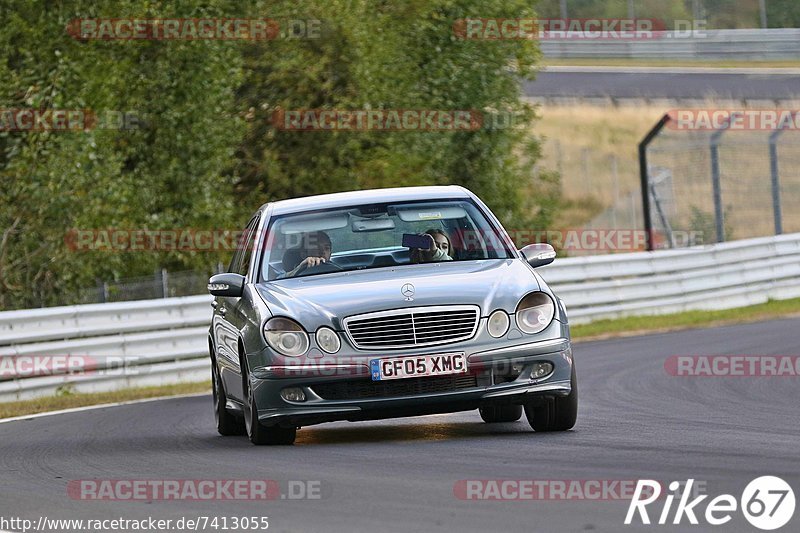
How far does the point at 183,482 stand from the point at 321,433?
2.63 m

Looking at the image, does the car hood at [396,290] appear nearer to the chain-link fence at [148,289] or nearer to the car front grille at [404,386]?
the car front grille at [404,386]

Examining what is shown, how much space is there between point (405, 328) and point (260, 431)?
3.95 ft

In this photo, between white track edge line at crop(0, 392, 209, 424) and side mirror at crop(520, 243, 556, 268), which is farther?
white track edge line at crop(0, 392, 209, 424)

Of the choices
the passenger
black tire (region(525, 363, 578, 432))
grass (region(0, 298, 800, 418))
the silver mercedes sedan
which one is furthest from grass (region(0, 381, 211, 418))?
black tire (region(525, 363, 578, 432))

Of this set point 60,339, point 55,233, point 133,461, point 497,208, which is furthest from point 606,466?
point 497,208

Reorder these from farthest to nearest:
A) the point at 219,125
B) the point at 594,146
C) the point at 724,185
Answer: the point at 594,146
the point at 219,125
the point at 724,185

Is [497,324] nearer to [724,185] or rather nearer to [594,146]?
[724,185]

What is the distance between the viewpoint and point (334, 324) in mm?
9586

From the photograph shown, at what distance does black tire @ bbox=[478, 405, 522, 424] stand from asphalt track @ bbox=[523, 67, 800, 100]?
31.8m

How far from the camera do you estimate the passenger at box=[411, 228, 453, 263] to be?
417 inches

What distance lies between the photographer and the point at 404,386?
Result: 9562mm

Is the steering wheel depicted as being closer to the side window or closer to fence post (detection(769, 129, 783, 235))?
the side window

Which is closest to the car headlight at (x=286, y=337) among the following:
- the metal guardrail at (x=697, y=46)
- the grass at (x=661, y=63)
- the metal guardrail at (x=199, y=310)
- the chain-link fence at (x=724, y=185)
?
the metal guardrail at (x=199, y=310)

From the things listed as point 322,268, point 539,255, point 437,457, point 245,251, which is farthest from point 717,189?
point 437,457
